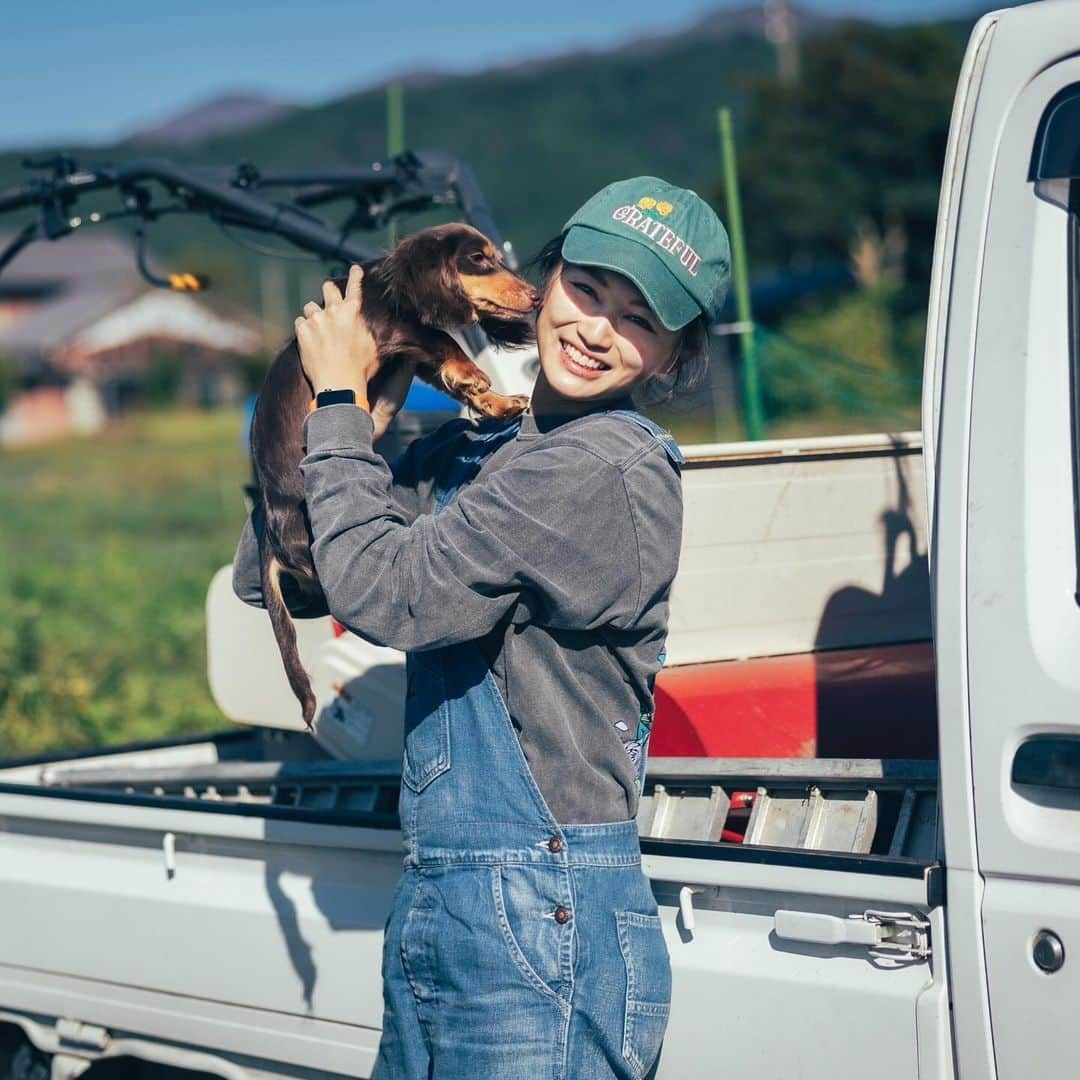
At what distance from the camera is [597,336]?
7.35ft

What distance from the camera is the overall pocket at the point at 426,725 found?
7.30 feet

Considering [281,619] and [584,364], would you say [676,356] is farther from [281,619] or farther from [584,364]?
[281,619]

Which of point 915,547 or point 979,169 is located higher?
point 979,169

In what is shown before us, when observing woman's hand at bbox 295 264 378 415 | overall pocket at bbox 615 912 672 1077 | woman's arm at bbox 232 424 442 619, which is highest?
woman's hand at bbox 295 264 378 415

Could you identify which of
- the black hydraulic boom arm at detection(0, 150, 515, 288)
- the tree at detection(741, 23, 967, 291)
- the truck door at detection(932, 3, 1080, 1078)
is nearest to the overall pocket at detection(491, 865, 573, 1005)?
the truck door at detection(932, 3, 1080, 1078)

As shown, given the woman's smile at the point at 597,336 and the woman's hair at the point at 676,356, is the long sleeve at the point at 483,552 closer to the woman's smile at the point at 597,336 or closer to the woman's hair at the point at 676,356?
the woman's smile at the point at 597,336

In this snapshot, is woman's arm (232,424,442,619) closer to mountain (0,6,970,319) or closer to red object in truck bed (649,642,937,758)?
red object in truck bed (649,642,937,758)

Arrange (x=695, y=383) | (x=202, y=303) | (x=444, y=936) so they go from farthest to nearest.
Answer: (x=202, y=303)
(x=695, y=383)
(x=444, y=936)

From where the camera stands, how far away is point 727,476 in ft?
10.8

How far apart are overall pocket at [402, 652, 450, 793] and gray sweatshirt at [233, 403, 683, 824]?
Answer: 93 mm

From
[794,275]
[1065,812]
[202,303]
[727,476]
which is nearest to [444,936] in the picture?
[1065,812]

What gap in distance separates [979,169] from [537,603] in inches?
33.3

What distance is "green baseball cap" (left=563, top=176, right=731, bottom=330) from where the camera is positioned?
7.16ft

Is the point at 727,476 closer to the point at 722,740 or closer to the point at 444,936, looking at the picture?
the point at 722,740
